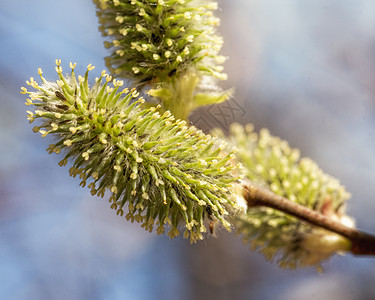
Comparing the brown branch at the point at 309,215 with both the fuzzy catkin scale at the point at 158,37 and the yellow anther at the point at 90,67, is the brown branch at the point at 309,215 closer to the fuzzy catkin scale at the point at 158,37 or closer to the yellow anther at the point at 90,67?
the fuzzy catkin scale at the point at 158,37

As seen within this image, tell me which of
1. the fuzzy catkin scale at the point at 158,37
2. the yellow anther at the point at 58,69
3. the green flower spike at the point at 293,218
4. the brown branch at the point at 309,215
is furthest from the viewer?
the green flower spike at the point at 293,218

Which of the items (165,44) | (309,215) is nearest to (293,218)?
(309,215)

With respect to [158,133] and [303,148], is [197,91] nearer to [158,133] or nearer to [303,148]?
[158,133]

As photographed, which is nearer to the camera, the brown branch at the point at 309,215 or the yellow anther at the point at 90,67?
the yellow anther at the point at 90,67

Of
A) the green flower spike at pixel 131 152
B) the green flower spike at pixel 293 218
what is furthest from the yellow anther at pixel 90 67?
the green flower spike at pixel 293 218

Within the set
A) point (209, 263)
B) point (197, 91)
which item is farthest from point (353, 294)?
point (197, 91)

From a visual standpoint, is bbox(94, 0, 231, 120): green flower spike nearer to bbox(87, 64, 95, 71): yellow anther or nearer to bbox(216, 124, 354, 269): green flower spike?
bbox(87, 64, 95, 71): yellow anther

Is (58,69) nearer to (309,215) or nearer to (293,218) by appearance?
(309,215)
